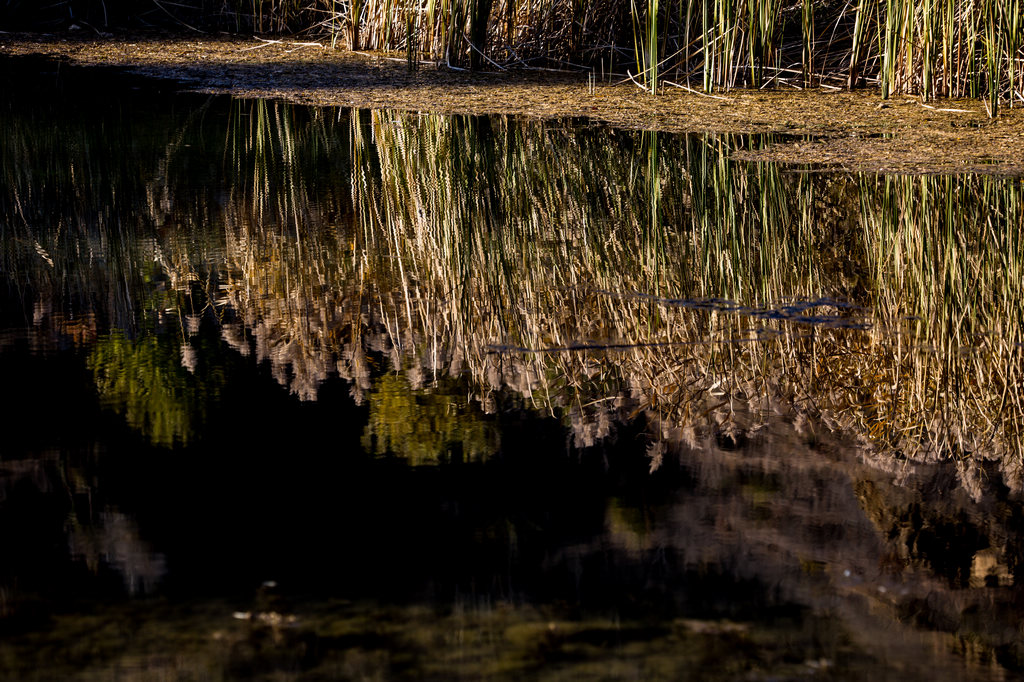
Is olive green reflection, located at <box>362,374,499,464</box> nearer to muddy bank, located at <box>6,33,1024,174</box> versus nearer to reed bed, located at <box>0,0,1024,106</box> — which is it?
muddy bank, located at <box>6,33,1024,174</box>

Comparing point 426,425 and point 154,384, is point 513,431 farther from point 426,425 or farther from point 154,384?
point 154,384

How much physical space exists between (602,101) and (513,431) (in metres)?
5.22

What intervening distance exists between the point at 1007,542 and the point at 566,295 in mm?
1661

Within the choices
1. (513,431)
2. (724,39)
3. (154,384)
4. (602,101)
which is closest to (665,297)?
(513,431)

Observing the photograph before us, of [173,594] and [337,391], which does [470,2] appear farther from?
[173,594]

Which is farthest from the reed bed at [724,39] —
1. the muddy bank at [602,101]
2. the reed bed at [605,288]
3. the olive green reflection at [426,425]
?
the olive green reflection at [426,425]

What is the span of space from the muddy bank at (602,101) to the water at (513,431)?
2.66 ft

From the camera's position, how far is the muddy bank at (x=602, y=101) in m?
5.85

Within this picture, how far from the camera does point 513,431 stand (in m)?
2.67

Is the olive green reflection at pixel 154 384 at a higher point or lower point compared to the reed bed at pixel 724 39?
lower

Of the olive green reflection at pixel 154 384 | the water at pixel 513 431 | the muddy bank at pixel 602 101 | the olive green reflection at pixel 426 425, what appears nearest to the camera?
the water at pixel 513 431

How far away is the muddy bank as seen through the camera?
19.2 ft

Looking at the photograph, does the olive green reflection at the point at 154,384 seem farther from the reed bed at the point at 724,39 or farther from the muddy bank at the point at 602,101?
the reed bed at the point at 724,39

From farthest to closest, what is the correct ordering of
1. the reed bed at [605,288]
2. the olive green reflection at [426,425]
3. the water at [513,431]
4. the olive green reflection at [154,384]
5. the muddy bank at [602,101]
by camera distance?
the muddy bank at [602,101] → the reed bed at [605,288] → the olive green reflection at [154,384] → the olive green reflection at [426,425] → the water at [513,431]
